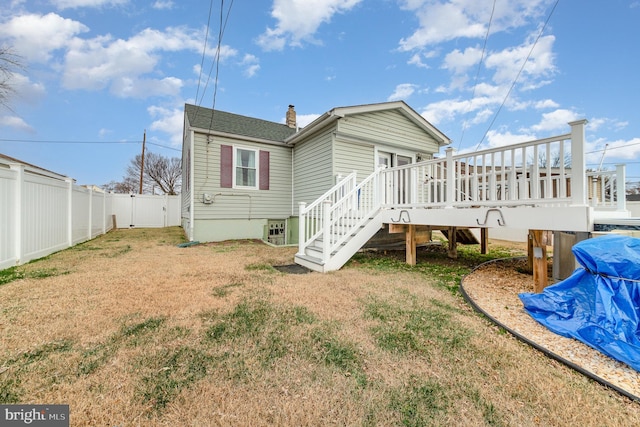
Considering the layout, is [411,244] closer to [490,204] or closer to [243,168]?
[490,204]

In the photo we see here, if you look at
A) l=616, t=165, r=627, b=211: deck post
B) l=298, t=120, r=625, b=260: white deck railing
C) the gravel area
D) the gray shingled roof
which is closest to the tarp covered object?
the gravel area

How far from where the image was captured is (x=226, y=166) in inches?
348

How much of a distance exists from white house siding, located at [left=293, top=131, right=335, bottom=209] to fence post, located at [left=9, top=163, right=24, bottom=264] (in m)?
6.55

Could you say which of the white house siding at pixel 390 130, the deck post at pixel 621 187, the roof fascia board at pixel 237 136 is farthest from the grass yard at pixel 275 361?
the roof fascia board at pixel 237 136

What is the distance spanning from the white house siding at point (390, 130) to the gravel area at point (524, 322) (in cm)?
493

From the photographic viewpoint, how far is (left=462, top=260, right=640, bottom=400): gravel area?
1903 mm

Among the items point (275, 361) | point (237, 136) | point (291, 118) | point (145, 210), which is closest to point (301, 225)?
point (275, 361)

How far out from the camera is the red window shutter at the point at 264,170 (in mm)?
9405

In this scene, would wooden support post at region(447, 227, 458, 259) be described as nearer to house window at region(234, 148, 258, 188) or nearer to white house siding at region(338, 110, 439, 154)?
white house siding at region(338, 110, 439, 154)

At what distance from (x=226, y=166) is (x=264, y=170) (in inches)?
52.4

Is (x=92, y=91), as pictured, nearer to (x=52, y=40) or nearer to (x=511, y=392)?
(x=52, y=40)

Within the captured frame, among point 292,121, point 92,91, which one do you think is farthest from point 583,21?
point 92,91

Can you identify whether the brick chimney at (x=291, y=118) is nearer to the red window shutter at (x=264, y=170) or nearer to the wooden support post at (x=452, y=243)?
the red window shutter at (x=264, y=170)

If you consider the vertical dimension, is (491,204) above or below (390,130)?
below
